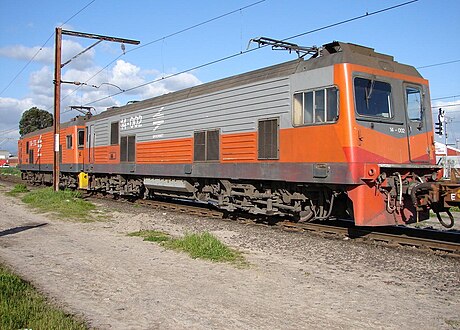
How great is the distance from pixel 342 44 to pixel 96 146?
13980 millimetres

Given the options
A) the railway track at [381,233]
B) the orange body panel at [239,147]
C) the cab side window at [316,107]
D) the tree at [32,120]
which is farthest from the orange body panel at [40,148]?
the tree at [32,120]

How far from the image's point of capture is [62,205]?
15.5 metres

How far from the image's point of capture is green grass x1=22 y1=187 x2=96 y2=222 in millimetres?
13859

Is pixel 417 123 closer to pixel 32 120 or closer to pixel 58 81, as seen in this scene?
pixel 58 81

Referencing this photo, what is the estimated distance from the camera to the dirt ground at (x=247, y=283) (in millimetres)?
4805

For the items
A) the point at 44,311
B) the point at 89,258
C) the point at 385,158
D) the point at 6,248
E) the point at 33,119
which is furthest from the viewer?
the point at 33,119

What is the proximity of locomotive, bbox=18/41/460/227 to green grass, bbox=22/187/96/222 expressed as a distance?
322 cm

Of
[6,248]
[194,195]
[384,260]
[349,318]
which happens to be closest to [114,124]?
[194,195]

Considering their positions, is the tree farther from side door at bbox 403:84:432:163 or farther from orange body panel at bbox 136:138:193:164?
side door at bbox 403:84:432:163

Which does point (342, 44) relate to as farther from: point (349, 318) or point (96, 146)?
point (96, 146)

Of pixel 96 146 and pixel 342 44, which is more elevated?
pixel 342 44

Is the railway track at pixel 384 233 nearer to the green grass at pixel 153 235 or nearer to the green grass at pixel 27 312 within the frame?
the green grass at pixel 153 235

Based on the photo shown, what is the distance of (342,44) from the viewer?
375 inches

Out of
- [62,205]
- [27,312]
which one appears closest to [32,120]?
[62,205]
